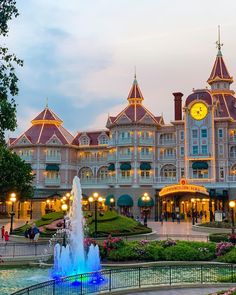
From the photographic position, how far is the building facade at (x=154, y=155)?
69750mm

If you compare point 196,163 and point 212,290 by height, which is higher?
point 196,163

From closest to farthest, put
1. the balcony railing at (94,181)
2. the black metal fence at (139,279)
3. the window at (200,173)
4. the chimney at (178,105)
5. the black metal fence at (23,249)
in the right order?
the black metal fence at (139,279)
the black metal fence at (23,249)
the window at (200,173)
the chimney at (178,105)
the balcony railing at (94,181)

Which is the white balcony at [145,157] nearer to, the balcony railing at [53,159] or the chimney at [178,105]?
the chimney at [178,105]

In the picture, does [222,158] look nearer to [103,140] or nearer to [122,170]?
[122,170]

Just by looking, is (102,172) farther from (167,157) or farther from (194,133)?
(194,133)

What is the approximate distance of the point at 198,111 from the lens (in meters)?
70.9

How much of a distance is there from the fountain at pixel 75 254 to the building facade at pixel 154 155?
4095 centimetres

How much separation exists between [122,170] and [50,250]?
4332 cm

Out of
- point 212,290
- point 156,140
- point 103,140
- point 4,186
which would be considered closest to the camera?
point 212,290

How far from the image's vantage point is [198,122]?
71.1 metres

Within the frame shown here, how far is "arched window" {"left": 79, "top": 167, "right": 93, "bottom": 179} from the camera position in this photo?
8250cm

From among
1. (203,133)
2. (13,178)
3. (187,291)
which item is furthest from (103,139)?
(187,291)

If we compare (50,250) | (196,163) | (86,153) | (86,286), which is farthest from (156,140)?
(86,286)

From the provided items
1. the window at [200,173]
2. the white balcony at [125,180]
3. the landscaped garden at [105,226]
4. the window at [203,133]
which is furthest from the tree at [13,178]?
the window at [203,133]
